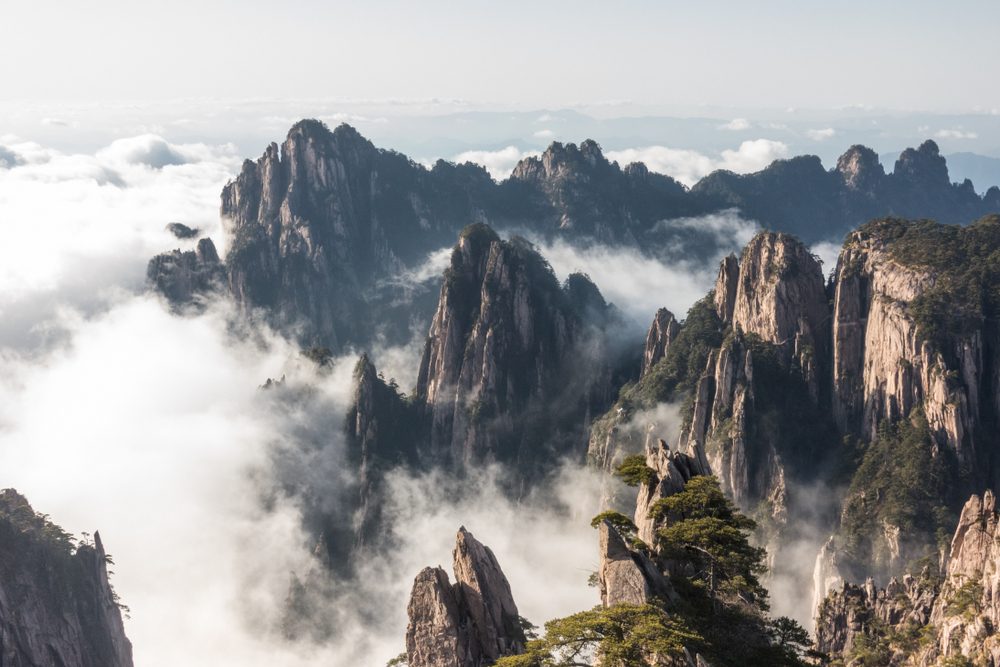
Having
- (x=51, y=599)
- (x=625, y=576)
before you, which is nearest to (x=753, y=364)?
(x=625, y=576)

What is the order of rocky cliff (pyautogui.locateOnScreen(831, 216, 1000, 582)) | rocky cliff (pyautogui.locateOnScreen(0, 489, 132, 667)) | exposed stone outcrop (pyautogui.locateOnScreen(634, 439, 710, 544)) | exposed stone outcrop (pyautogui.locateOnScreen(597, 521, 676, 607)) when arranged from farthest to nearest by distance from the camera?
rocky cliff (pyautogui.locateOnScreen(831, 216, 1000, 582))
rocky cliff (pyautogui.locateOnScreen(0, 489, 132, 667))
exposed stone outcrop (pyautogui.locateOnScreen(634, 439, 710, 544))
exposed stone outcrop (pyautogui.locateOnScreen(597, 521, 676, 607))

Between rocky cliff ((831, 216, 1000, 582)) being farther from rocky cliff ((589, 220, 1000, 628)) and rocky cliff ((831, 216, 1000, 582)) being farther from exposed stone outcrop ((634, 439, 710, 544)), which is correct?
exposed stone outcrop ((634, 439, 710, 544))

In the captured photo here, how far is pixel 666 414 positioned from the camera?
466 feet

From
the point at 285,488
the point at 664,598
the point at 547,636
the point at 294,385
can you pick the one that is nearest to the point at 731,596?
the point at 664,598

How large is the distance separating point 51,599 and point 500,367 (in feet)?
313

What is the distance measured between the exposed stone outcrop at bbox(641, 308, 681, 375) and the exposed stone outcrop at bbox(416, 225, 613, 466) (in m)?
17.4

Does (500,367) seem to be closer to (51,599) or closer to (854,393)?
(854,393)

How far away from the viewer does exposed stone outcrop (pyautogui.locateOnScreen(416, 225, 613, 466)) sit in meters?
169

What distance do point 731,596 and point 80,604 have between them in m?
74.9

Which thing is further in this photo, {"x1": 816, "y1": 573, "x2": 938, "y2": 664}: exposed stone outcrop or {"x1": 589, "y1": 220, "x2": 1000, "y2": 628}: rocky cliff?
{"x1": 589, "y1": 220, "x2": 1000, "y2": 628}: rocky cliff

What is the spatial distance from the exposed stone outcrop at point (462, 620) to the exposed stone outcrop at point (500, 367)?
4584 inches

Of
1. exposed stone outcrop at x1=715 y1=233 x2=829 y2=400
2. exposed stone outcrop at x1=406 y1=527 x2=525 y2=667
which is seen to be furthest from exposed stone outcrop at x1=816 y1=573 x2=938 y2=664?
exposed stone outcrop at x1=715 y1=233 x2=829 y2=400

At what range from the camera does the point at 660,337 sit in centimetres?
15675

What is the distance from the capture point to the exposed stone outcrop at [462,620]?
159 feet
